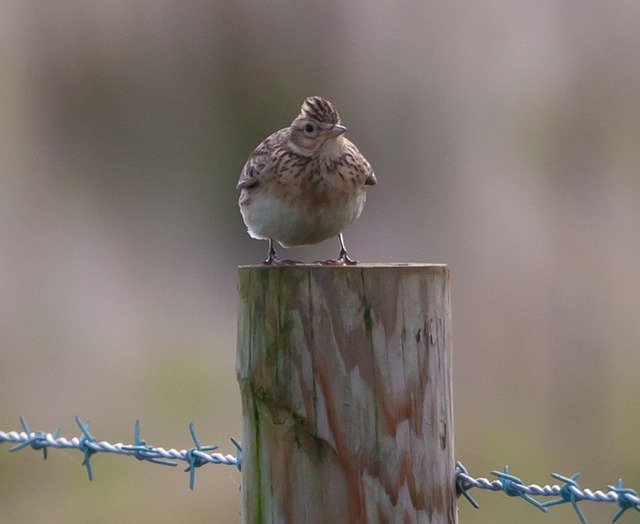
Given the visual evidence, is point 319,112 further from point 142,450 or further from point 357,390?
point 357,390

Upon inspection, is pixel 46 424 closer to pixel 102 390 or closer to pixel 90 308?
pixel 102 390

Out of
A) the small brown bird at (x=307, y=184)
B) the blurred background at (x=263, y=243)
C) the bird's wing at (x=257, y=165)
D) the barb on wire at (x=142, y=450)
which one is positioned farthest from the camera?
the blurred background at (x=263, y=243)

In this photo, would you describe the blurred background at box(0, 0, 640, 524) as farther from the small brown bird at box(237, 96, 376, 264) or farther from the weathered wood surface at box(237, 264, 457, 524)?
the weathered wood surface at box(237, 264, 457, 524)

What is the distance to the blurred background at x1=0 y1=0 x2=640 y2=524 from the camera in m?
9.75

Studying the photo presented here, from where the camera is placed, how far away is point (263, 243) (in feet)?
54.5

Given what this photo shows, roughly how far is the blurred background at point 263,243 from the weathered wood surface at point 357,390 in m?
6.06

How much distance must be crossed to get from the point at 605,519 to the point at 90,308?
19.6ft

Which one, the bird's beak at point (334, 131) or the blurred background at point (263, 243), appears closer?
the bird's beak at point (334, 131)

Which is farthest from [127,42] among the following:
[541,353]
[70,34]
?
[541,353]

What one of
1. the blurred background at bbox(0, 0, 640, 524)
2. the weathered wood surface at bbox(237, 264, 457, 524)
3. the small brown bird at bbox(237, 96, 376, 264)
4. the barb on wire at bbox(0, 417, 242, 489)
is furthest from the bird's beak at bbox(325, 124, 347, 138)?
the blurred background at bbox(0, 0, 640, 524)

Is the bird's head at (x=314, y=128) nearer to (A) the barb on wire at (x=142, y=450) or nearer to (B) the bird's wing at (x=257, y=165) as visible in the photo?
(B) the bird's wing at (x=257, y=165)

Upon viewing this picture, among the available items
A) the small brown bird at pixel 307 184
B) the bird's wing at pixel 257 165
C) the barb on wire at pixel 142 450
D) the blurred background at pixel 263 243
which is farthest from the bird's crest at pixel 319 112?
the blurred background at pixel 263 243

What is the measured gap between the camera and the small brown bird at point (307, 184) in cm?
444

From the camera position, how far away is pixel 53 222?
13.1 m
